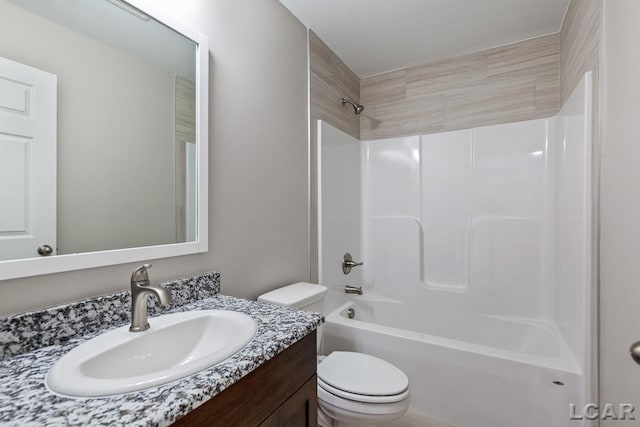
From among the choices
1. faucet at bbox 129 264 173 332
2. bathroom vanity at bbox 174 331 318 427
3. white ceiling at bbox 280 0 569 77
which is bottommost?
bathroom vanity at bbox 174 331 318 427

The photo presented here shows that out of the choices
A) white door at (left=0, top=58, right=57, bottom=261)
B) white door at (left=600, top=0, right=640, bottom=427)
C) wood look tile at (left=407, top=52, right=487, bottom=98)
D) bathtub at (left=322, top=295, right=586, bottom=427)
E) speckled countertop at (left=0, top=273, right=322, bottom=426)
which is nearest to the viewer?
speckled countertop at (left=0, top=273, right=322, bottom=426)

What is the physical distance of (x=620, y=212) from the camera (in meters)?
1.15

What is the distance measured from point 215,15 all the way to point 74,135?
829 mm

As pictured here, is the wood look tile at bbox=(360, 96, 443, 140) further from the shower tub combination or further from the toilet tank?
the toilet tank

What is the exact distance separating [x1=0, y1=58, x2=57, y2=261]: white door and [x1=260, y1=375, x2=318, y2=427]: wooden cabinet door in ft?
2.62

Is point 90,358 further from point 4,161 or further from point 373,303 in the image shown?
point 373,303

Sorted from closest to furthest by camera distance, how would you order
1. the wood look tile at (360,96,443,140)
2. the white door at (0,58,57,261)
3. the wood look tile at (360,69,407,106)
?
the white door at (0,58,57,261), the wood look tile at (360,96,443,140), the wood look tile at (360,69,407,106)

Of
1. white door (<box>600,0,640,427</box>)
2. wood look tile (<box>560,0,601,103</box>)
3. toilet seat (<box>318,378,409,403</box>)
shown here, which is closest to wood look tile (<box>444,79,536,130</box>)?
wood look tile (<box>560,0,601,103</box>)

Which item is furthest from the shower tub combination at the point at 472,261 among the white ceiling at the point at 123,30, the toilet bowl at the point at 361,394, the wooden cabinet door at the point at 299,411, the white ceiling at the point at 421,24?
the white ceiling at the point at 123,30

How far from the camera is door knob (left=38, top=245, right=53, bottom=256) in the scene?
0.85m

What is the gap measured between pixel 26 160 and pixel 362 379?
4.83 feet

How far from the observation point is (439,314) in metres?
2.44

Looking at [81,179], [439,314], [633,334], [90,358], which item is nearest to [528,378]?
[633,334]

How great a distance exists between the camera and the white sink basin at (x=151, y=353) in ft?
2.01
